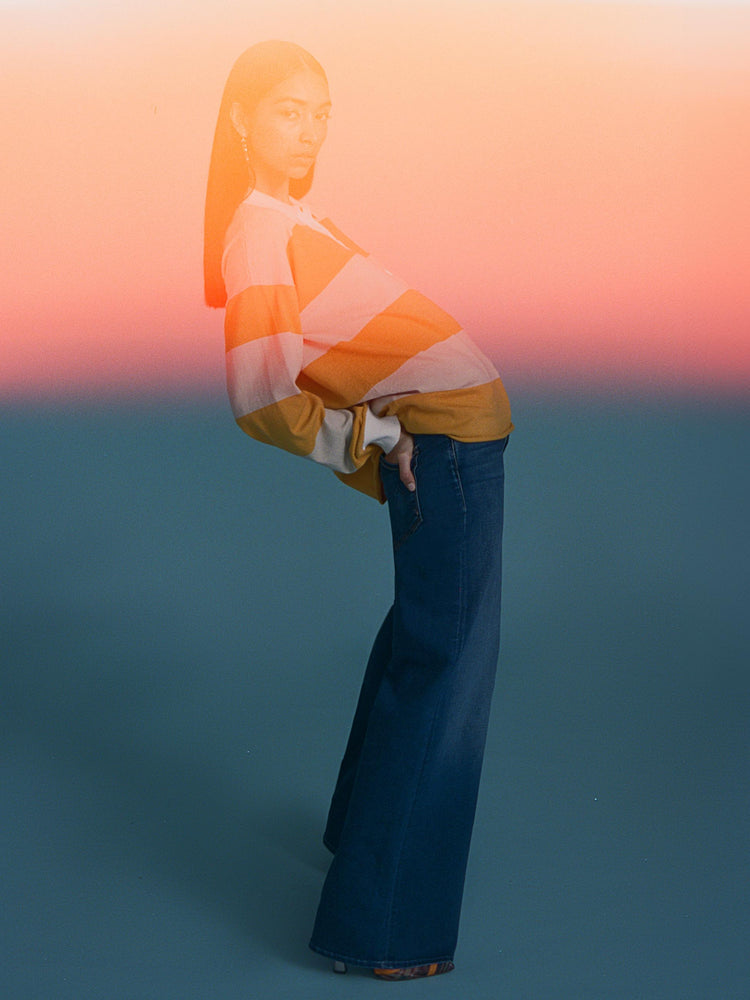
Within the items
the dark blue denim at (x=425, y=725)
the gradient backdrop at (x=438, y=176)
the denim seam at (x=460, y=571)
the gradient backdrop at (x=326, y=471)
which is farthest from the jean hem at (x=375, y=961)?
the gradient backdrop at (x=438, y=176)

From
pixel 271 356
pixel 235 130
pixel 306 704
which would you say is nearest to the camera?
pixel 271 356

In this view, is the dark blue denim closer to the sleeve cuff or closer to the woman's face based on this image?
the sleeve cuff

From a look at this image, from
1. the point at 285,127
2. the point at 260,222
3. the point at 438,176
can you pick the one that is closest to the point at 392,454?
the point at 260,222

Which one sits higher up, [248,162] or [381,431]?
[248,162]

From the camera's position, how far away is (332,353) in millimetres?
1854

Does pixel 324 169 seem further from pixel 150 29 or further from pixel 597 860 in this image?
pixel 597 860

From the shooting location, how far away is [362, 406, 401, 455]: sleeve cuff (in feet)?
6.00

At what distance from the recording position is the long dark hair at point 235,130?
1.84 m

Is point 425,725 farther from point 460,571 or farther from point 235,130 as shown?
point 235,130

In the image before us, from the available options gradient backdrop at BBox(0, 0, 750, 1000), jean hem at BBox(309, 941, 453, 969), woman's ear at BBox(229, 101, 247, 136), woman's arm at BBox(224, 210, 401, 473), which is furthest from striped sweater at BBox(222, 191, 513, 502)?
gradient backdrop at BBox(0, 0, 750, 1000)

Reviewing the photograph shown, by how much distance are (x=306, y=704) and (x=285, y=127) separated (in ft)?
4.72

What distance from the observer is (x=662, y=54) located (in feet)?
10.4

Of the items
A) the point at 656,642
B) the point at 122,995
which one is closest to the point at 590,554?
the point at 656,642

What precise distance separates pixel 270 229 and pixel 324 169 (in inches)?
42.6
